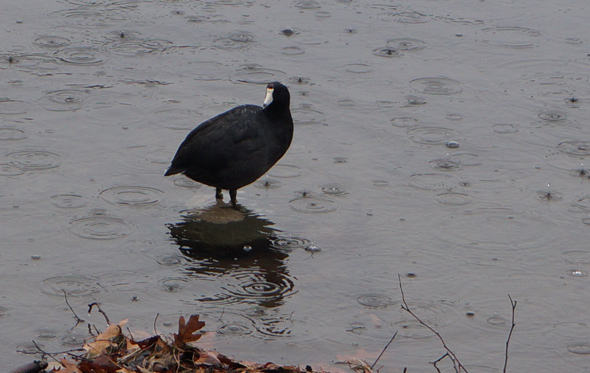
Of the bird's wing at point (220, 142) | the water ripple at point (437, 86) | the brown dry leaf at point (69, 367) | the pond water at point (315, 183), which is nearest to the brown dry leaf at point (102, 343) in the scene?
the brown dry leaf at point (69, 367)

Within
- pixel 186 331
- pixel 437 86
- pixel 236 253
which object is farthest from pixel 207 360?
pixel 437 86

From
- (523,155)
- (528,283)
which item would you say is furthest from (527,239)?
(523,155)

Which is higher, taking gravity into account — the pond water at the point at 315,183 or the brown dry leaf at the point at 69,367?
the brown dry leaf at the point at 69,367

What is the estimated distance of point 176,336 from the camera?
18.0ft

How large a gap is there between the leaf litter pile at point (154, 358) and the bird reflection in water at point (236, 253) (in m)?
1.41

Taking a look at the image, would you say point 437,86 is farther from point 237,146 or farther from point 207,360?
point 207,360

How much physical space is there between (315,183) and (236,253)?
1.36m

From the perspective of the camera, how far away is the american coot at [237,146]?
8.38 m

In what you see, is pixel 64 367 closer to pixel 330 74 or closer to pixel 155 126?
pixel 155 126

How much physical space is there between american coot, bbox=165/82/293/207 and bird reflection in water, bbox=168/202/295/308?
31 cm

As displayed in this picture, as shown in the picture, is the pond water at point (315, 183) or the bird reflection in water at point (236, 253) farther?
the bird reflection in water at point (236, 253)

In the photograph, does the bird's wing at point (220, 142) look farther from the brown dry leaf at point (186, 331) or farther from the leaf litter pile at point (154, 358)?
the brown dry leaf at point (186, 331)

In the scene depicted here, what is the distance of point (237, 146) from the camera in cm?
848

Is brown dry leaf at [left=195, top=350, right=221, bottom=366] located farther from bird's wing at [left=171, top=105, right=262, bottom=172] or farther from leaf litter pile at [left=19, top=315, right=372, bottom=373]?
bird's wing at [left=171, top=105, right=262, bottom=172]
